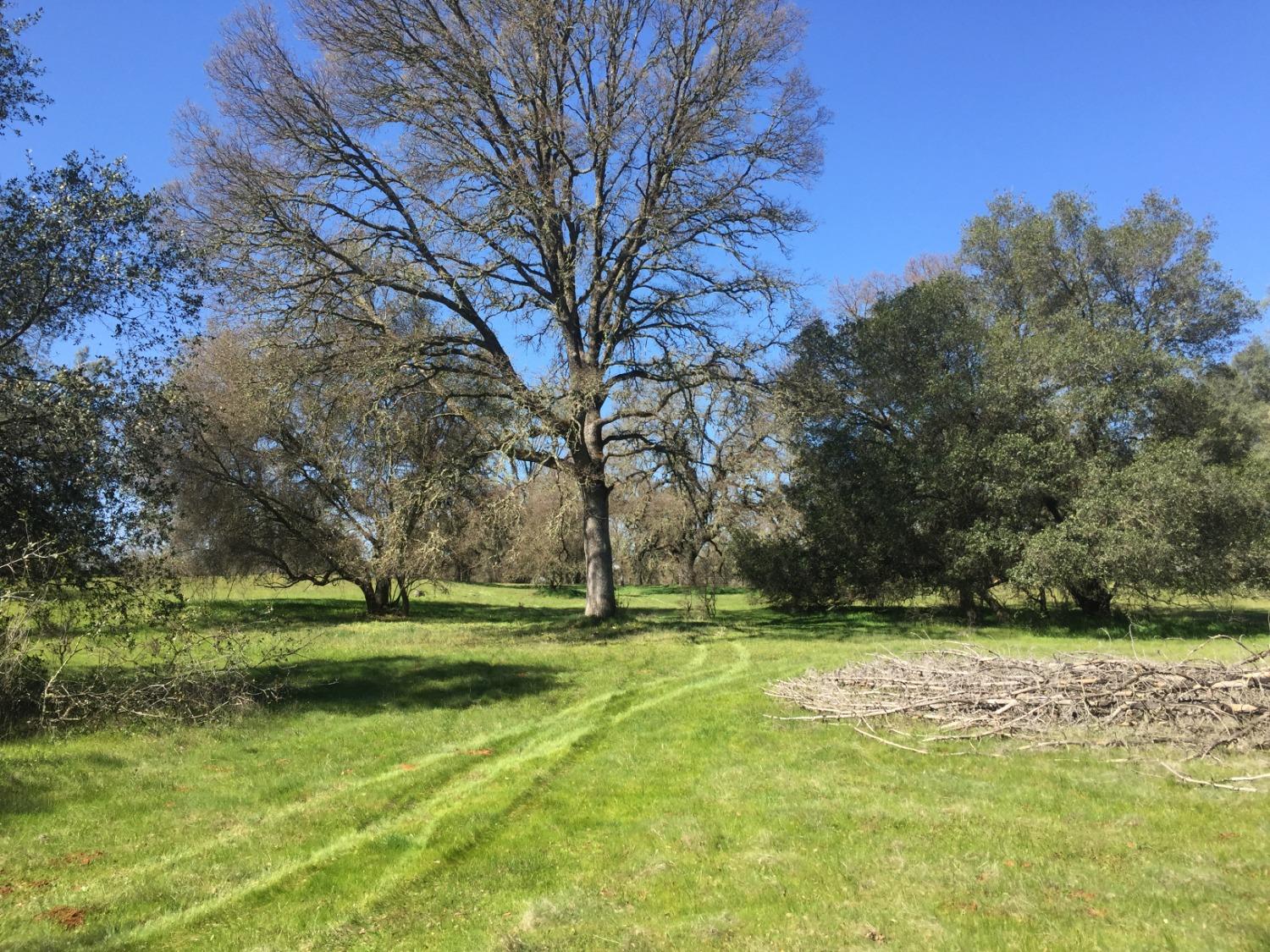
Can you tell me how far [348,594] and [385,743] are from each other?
33276 mm

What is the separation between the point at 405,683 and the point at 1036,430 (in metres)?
18.0

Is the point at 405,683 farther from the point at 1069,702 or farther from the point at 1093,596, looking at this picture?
the point at 1093,596

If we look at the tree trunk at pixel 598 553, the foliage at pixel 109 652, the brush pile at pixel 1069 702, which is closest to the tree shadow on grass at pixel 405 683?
the foliage at pixel 109 652

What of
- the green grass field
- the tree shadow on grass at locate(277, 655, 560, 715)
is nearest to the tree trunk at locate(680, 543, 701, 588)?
the tree shadow on grass at locate(277, 655, 560, 715)

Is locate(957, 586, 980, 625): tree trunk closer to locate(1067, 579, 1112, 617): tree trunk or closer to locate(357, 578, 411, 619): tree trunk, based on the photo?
locate(1067, 579, 1112, 617): tree trunk

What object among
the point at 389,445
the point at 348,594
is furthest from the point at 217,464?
the point at 348,594

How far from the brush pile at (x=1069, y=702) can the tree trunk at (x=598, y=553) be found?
11.5m

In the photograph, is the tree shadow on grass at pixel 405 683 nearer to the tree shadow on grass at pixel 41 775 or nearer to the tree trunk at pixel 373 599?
the tree shadow on grass at pixel 41 775

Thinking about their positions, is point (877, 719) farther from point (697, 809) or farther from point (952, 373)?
point (952, 373)

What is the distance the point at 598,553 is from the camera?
2208 cm

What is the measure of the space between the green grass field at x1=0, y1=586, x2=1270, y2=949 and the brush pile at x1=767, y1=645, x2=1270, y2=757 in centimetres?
52

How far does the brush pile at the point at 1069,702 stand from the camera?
8.17 m

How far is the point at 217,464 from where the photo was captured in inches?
960

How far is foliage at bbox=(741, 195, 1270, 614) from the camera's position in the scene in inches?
758
